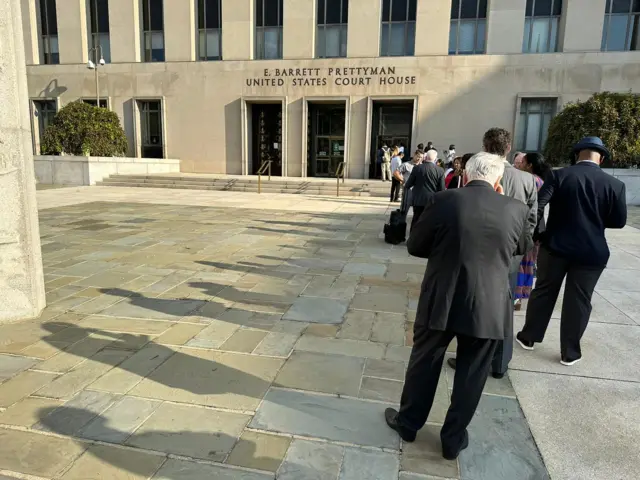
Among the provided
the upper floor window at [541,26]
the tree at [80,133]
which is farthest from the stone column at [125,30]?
the upper floor window at [541,26]

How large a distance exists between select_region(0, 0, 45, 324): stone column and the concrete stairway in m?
14.6

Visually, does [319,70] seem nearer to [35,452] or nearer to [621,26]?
[621,26]

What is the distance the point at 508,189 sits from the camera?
3848 millimetres

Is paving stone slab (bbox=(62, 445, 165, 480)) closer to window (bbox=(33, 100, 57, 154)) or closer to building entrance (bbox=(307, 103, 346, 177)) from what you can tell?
building entrance (bbox=(307, 103, 346, 177))

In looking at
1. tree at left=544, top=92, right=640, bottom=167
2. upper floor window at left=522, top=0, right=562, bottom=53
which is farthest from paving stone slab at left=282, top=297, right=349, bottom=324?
upper floor window at left=522, top=0, right=562, bottom=53

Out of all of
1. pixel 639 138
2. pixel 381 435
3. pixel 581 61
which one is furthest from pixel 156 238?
pixel 581 61

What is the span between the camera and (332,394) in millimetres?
3232

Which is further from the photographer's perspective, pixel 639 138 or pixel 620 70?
pixel 620 70

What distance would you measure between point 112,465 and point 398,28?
23.9 m

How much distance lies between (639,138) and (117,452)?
18.2 metres

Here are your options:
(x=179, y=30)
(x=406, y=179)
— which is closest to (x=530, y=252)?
(x=406, y=179)

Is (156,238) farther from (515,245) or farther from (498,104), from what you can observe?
(498,104)

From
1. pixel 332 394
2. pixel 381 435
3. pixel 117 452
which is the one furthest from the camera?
pixel 332 394

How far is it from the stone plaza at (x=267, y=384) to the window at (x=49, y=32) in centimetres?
2586
